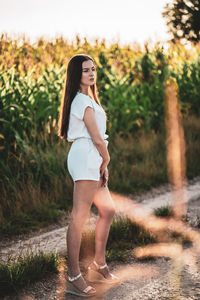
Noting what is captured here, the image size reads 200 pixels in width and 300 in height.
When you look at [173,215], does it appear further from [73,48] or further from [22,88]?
[73,48]

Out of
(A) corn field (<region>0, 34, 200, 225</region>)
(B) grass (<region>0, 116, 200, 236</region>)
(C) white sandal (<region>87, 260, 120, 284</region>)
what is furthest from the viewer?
(A) corn field (<region>0, 34, 200, 225</region>)

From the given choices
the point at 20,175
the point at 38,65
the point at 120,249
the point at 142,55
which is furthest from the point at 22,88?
the point at 142,55

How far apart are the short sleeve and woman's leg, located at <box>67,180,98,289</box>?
0.50 metres

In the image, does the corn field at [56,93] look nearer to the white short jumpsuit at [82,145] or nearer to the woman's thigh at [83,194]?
the white short jumpsuit at [82,145]

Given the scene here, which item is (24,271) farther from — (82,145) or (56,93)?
(56,93)

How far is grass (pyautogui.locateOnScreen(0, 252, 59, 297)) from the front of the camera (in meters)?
3.14

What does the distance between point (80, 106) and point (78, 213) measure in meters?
0.82

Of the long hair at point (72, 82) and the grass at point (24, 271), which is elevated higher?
the long hair at point (72, 82)

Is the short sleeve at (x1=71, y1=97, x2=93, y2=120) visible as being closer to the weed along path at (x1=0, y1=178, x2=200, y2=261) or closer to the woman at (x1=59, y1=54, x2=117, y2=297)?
the woman at (x1=59, y1=54, x2=117, y2=297)

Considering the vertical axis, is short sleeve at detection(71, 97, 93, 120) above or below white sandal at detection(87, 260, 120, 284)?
above

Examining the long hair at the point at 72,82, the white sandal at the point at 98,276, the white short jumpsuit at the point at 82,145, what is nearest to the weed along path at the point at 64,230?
the white sandal at the point at 98,276

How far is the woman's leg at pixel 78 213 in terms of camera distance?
9.86 ft

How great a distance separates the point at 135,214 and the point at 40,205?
4.04ft

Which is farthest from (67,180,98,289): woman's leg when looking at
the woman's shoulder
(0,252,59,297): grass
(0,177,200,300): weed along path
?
the woman's shoulder
